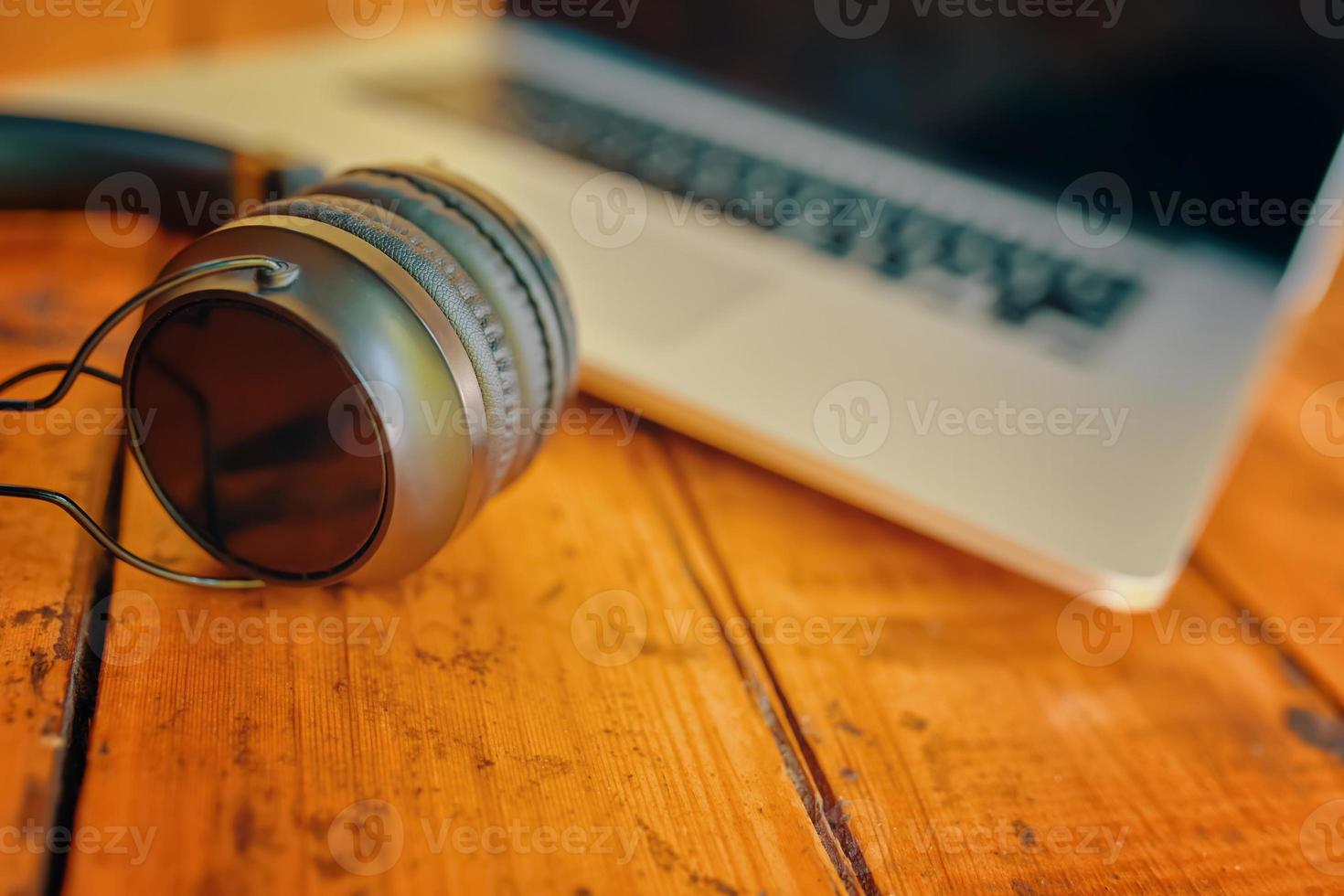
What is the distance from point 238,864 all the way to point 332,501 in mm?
127

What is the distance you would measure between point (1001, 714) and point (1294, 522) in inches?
12.9

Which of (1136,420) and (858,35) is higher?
(858,35)

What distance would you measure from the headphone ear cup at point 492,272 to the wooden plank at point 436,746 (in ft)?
0.27

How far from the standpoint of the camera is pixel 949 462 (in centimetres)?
52

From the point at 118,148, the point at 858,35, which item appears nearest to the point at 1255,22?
the point at 858,35

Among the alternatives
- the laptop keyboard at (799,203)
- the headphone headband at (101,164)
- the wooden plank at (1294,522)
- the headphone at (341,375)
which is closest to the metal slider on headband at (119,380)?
the headphone at (341,375)

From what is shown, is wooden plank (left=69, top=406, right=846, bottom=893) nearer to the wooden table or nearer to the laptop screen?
the wooden table

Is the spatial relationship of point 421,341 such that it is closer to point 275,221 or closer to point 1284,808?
point 275,221

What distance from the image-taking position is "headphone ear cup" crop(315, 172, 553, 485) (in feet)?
1.31

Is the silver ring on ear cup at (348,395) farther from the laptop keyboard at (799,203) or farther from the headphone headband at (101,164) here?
the laptop keyboard at (799,203)

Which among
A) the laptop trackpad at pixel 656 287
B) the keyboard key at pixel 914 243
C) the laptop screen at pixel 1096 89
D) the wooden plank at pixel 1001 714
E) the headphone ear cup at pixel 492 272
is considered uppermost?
the laptop screen at pixel 1096 89

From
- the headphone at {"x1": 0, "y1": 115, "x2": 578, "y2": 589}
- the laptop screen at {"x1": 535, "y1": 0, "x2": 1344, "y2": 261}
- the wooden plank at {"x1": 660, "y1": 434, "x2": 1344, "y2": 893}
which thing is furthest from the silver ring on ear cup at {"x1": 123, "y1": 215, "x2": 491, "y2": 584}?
the laptop screen at {"x1": 535, "y1": 0, "x2": 1344, "y2": 261}

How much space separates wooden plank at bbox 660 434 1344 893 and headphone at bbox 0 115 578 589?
Result: 0.16 metres

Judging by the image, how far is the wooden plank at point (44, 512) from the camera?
330mm
